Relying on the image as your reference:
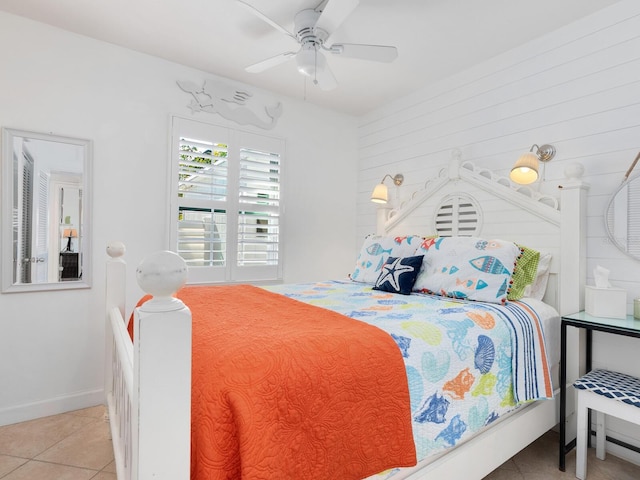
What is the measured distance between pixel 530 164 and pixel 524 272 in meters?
0.69

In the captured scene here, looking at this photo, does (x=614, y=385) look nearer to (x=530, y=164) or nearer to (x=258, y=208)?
(x=530, y=164)

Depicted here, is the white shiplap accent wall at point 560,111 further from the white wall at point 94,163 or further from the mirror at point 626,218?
the white wall at point 94,163

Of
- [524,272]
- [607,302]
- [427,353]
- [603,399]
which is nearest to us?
[427,353]

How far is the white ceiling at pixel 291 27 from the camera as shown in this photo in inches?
84.0

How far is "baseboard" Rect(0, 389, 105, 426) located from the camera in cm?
A: 228

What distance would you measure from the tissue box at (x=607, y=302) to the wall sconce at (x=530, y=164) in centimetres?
75

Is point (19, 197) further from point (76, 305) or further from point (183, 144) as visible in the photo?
point (183, 144)

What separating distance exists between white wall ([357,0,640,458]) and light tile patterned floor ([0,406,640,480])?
1.30ft

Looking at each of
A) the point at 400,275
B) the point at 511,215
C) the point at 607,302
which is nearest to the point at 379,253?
the point at 400,275

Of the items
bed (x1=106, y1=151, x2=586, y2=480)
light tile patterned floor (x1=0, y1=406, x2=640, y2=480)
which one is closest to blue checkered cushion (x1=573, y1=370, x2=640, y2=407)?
bed (x1=106, y1=151, x2=586, y2=480)

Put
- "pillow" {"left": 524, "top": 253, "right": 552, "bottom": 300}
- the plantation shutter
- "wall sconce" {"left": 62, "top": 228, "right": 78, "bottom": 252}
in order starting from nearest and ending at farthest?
1. "pillow" {"left": 524, "top": 253, "right": 552, "bottom": 300}
2. "wall sconce" {"left": 62, "top": 228, "right": 78, "bottom": 252}
3. the plantation shutter

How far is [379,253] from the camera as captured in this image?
8.96 ft

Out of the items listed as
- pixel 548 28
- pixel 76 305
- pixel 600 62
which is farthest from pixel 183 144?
pixel 600 62

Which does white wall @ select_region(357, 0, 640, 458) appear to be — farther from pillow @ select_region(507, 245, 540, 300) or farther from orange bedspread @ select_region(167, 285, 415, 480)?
orange bedspread @ select_region(167, 285, 415, 480)
